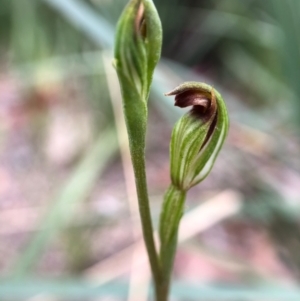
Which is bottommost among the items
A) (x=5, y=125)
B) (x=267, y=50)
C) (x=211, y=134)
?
(x=5, y=125)

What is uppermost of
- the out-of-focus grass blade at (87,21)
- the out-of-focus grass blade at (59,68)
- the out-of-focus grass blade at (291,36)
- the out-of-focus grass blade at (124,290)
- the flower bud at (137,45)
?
the flower bud at (137,45)

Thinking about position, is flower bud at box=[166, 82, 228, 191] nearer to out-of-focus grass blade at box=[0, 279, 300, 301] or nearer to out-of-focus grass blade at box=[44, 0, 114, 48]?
out-of-focus grass blade at box=[0, 279, 300, 301]

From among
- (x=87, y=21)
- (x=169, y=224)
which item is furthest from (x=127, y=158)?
(x=169, y=224)

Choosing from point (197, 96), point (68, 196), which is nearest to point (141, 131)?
point (197, 96)

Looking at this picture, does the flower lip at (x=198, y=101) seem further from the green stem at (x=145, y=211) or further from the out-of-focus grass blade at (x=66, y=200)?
the out-of-focus grass blade at (x=66, y=200)

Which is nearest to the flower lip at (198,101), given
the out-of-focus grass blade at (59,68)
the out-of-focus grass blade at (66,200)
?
the out-of-focus grass blade at (66,200)

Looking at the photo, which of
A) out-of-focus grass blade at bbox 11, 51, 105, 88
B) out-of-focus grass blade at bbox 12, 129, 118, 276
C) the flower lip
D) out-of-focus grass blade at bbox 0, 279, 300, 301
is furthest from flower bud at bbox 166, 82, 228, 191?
out-of-focus grass blade at bbox 11, 51, 105, 88

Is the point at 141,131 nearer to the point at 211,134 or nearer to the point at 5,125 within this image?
the point at 211,134
